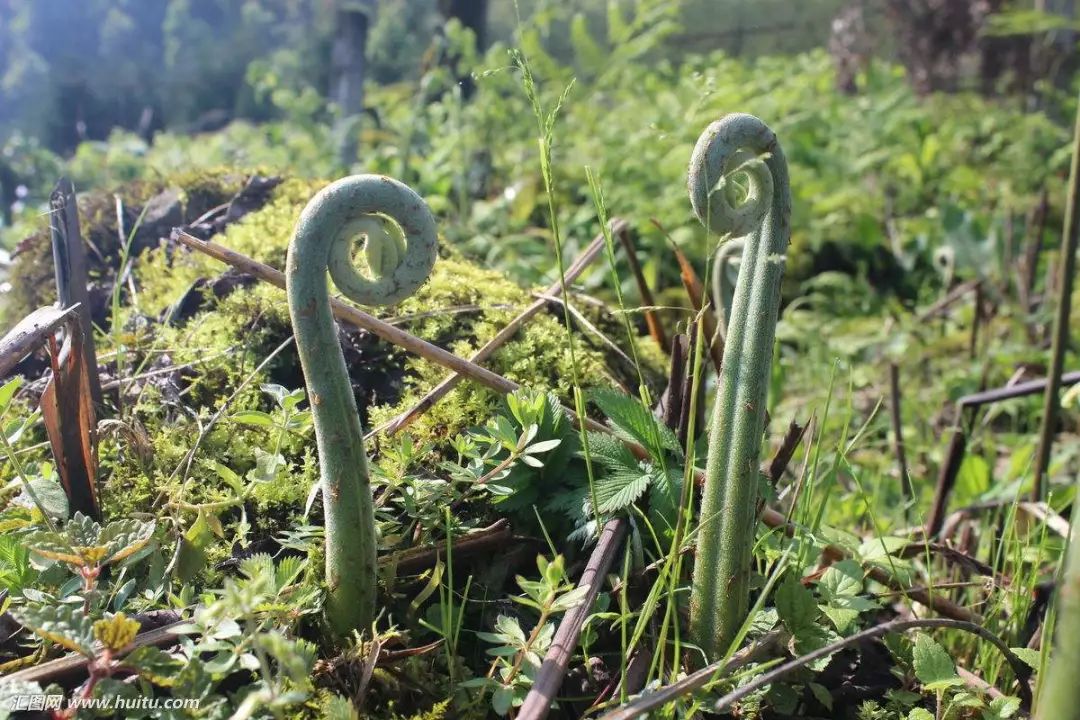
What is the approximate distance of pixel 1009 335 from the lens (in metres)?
4.13

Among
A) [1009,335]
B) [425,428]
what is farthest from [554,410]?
[1009,335]

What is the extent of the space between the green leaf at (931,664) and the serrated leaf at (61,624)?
3.80 ft

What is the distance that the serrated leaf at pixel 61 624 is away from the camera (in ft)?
3.35

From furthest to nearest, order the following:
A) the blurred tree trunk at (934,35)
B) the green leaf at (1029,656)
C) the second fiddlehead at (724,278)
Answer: the blurred tree trunk at (934,35)
the second fiddlehead at (724,278)
the green leaf at (1029,656)

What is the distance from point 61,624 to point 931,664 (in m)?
1.21

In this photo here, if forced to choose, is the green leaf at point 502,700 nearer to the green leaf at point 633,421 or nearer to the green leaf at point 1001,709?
the green leaf at point 633,421

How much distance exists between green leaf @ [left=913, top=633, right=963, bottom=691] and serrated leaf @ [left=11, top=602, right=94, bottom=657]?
1158 mm

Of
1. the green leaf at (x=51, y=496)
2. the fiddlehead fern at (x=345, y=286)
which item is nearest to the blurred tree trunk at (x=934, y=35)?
the fiddlehead fern at (x=345, y=286)

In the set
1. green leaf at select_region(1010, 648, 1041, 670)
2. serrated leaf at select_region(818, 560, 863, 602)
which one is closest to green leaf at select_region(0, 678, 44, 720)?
serrated leaf at select_region(818, 560, 863, 602)

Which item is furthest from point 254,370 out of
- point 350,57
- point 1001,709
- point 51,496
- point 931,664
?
point 350,57

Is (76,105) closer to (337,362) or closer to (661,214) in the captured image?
(661,214)

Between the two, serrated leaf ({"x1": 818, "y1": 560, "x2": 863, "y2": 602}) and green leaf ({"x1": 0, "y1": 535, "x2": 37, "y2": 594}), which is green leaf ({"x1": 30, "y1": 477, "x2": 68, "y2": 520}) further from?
serrated leaf ({"x1": 818, "y1": 560, "x2": 863, "y2": 602})

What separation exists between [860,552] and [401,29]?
26.7ft

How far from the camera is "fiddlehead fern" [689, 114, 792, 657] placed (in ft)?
4.00
